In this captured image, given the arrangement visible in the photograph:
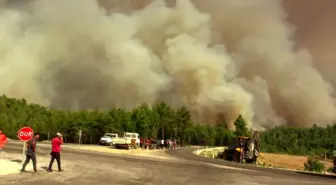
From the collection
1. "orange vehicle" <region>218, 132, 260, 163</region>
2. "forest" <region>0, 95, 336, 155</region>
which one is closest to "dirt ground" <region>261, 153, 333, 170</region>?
"orange vehicle" <region>218, 132, 260, 163</region>

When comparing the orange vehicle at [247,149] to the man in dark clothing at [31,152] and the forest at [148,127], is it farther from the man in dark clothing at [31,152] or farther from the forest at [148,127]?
the forest at [148,127]

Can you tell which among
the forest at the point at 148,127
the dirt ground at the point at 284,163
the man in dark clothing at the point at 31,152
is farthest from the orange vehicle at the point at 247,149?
the forest at the point at 148,127

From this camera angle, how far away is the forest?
341 ft

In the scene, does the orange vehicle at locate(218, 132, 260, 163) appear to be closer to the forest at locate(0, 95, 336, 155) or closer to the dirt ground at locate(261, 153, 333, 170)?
the dirt ground at locate(261, 153, 333, 170)

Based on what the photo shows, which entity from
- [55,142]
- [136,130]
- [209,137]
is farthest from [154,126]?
[55,142]

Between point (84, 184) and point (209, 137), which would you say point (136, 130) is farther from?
point (84, 184)

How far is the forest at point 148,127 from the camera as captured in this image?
341ft

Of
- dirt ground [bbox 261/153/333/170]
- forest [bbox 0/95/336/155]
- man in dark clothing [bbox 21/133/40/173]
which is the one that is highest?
forest [bbox 0/95/336/155]

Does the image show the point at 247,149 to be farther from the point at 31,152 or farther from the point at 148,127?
the point at 148,127

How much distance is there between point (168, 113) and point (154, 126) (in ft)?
24.0

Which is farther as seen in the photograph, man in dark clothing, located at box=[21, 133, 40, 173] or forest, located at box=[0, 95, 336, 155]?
forest, located at box=[0, 95, 336, 155]

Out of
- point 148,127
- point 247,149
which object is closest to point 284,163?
point 247,149

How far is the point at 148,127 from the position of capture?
10350cm

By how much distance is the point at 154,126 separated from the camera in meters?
108
